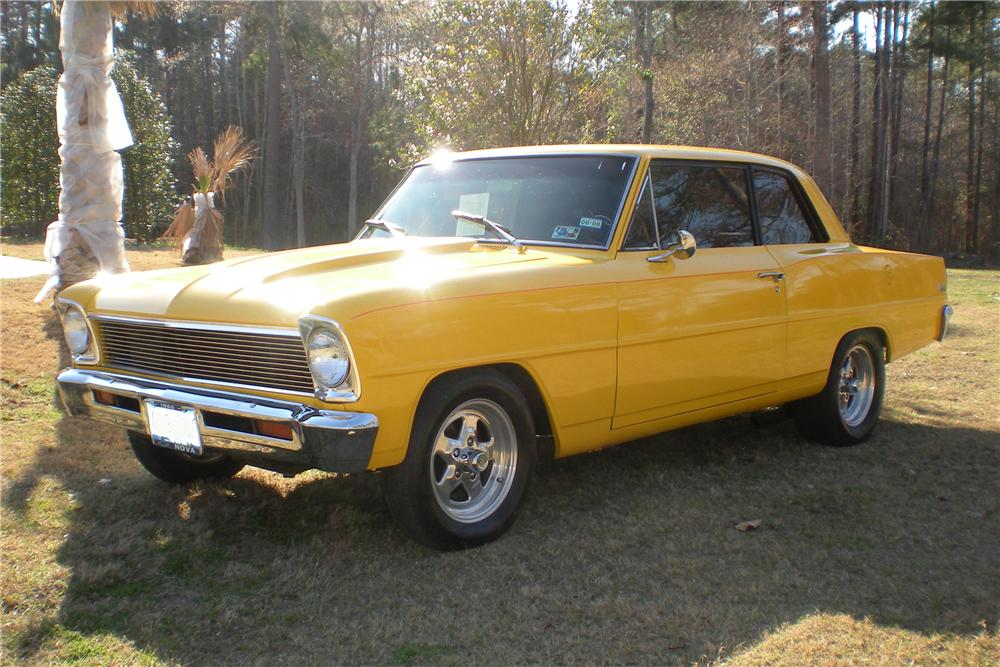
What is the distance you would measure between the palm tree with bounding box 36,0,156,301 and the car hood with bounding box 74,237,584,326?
3768mm

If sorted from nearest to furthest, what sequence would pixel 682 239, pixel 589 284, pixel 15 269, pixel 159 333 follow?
pixel 159 333
pixel 589 284
pixel 682 239
pixel 15 269

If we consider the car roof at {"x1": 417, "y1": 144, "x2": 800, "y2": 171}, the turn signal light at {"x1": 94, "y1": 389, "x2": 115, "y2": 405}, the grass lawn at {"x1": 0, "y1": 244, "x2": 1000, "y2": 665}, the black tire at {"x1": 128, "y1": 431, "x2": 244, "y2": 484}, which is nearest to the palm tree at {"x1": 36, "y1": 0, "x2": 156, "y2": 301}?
the grass lawn at {"x1": 0, "y1": 244, "x2": 1000, "y2": 665}

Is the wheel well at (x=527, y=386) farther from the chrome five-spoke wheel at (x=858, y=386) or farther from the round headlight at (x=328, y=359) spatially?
the chrome five-spoke wheel at (x=858, y=386)

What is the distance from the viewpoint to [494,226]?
4.38 m

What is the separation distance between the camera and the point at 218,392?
3.49 m

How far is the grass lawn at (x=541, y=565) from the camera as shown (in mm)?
3000

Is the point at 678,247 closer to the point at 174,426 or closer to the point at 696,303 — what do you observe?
the point at 696,303

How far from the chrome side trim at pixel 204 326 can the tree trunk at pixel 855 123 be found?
1006 inches

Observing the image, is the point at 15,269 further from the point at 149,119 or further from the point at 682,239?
the point at 149,119

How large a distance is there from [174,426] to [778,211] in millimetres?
3702

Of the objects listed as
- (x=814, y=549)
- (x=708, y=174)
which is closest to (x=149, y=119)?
(x=708, y=174)

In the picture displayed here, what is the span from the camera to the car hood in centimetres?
333

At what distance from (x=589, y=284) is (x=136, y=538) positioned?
226 cm

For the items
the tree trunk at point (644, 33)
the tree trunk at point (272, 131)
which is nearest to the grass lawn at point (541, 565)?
the tree trunk at point (644, 33)
